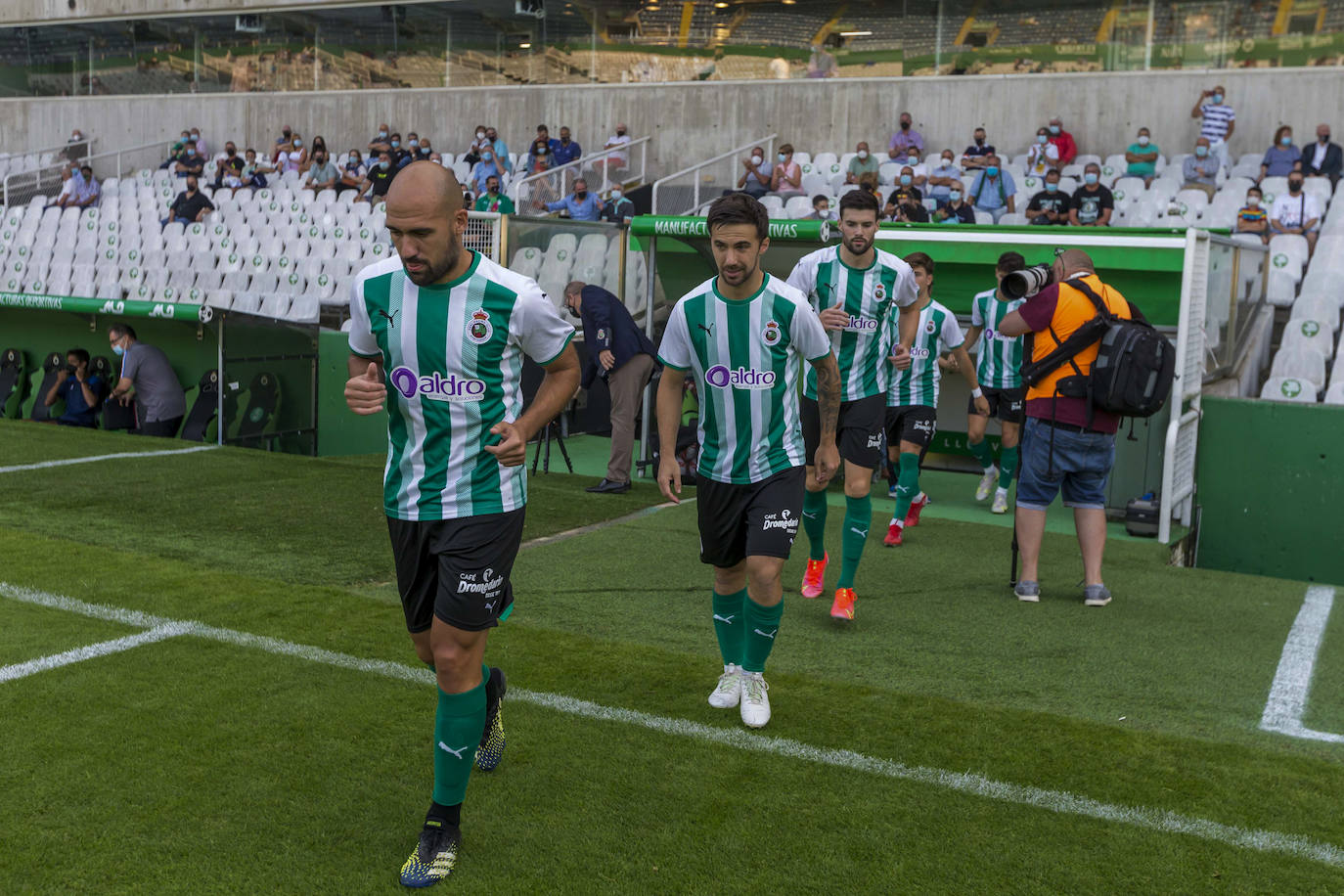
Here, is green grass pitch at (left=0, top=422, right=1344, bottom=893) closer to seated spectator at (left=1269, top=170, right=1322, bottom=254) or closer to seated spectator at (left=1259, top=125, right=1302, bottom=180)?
seated spectator at (left=1269, top=170, right=1322, bottom=254)

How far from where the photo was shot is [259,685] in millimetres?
4824

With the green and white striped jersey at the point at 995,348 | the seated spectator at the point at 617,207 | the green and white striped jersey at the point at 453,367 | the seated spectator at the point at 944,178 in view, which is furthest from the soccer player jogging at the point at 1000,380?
the green and white striped jersey at the point at 453,367

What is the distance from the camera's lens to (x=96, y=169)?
28656mm

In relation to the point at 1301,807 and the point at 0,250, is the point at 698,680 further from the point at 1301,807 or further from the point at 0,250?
the point at 0,250

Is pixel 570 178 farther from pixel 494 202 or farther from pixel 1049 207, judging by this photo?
pixel 1049 207

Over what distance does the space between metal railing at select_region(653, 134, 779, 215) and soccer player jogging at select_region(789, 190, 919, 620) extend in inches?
418

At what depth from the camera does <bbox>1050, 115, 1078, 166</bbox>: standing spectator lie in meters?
18.1

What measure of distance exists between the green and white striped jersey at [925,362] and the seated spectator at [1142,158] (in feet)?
32.3

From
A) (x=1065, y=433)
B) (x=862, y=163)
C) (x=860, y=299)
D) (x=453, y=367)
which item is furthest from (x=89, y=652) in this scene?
(x=862, y=163)

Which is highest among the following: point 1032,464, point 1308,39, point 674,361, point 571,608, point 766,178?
point 1308,39

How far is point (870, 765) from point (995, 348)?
617cm

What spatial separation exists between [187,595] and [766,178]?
43.9ft

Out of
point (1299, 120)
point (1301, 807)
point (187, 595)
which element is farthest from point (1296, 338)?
point (187, 595)

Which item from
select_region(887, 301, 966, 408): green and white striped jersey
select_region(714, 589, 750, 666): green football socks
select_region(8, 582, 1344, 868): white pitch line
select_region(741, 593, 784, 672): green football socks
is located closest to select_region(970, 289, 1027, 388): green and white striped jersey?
select_region(887, 301, 966, 408): green and white striped jersey
